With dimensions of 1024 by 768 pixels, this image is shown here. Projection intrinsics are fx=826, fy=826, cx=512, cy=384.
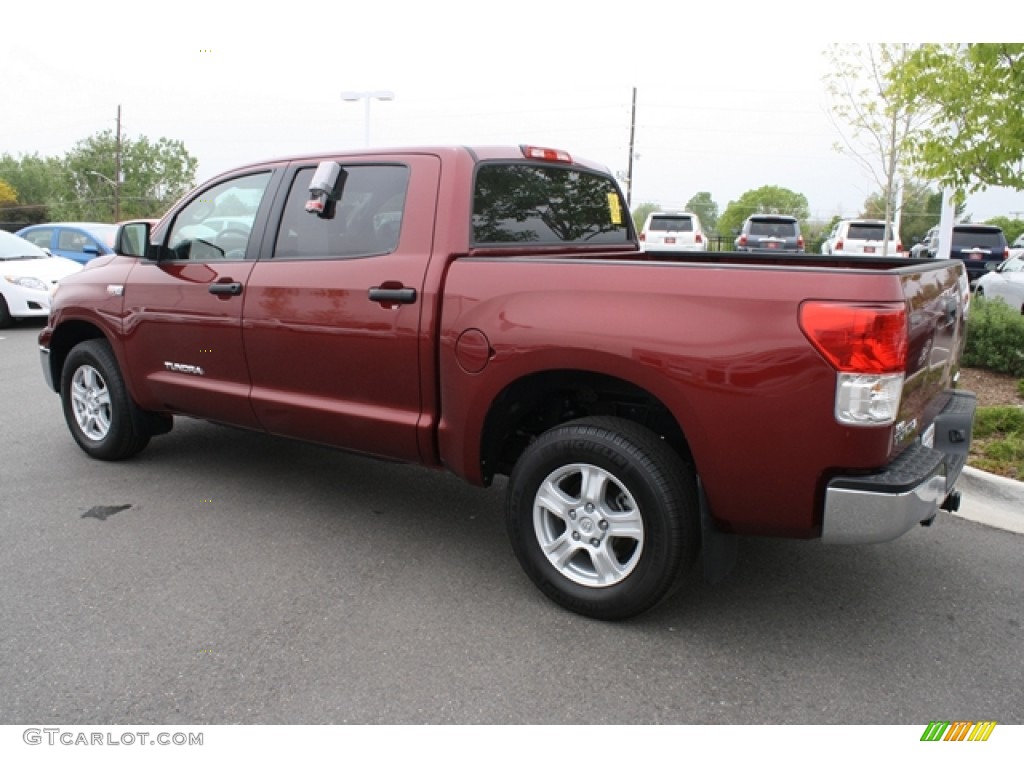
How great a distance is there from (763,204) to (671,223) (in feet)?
246

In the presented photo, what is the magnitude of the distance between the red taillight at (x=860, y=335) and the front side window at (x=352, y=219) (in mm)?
1926

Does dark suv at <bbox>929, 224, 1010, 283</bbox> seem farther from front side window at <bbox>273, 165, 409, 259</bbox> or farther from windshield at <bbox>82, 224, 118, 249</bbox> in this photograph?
front side window at <bbox>273, 165, 409, 259</bbox>

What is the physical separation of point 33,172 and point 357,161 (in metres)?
103

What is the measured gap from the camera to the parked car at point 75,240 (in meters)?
14.7

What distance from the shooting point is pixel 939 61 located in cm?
631

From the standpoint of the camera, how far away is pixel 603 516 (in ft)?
10.5

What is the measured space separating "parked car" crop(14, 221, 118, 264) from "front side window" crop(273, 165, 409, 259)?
39.6 feet

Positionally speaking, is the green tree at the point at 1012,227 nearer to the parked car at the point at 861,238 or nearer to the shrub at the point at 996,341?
the parked car at the point at 861,238

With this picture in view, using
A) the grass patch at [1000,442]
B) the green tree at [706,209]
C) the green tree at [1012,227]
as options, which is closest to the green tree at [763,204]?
the green tree at [706,209]

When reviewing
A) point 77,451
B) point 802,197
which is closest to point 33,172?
point 802,197

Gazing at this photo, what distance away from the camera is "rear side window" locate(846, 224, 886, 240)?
18.5 m

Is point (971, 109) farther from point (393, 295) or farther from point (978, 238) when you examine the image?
point (978, 238)

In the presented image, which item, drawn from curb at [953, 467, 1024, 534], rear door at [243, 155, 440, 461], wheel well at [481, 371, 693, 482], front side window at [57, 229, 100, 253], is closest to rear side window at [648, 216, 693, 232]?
front side window at [57, 229, 100, 253]

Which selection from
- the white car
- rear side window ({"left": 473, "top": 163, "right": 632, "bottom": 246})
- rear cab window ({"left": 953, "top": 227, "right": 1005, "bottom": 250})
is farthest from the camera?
rear cab window ({"left": 953, "top": 227, "right": 1005, "bottom": 250})
